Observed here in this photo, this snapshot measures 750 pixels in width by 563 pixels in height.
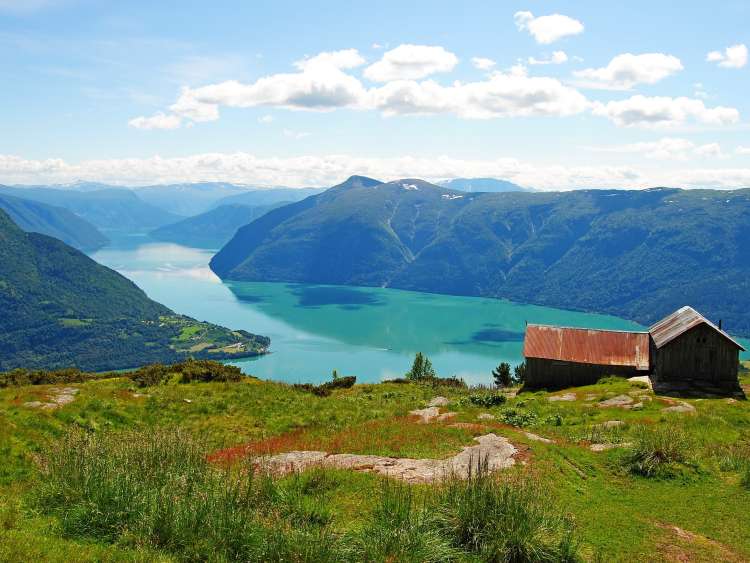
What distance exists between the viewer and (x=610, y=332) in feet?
187

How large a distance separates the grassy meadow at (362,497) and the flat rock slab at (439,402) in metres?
12.1

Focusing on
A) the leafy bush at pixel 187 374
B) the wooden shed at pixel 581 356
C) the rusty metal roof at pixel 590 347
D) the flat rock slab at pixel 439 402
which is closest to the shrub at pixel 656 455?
the flat rock slab at pixel 439 402

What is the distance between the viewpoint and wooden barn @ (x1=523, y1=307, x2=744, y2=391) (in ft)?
150

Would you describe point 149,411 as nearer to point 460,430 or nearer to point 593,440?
point 460,430

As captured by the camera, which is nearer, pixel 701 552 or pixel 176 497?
pixel 176 497

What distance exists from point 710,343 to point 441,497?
137 feet

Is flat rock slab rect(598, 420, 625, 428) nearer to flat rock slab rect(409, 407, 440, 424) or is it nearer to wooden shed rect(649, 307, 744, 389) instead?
flat rock slab rect(409, 407, 440, 424)

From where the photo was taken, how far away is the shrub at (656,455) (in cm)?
1972

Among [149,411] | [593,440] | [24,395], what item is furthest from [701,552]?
[24,395]

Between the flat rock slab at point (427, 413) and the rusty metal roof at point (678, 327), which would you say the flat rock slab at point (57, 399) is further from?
the rusty metal roof at point (678, 327)

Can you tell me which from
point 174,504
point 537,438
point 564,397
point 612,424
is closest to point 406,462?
point 537,438

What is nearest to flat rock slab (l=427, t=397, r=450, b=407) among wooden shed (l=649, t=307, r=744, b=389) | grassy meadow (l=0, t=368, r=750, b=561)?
grassy meadow (l=0, t=368, r=750, b=561)

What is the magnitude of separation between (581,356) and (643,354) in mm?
5859

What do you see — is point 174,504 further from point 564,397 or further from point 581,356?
point 581,356
